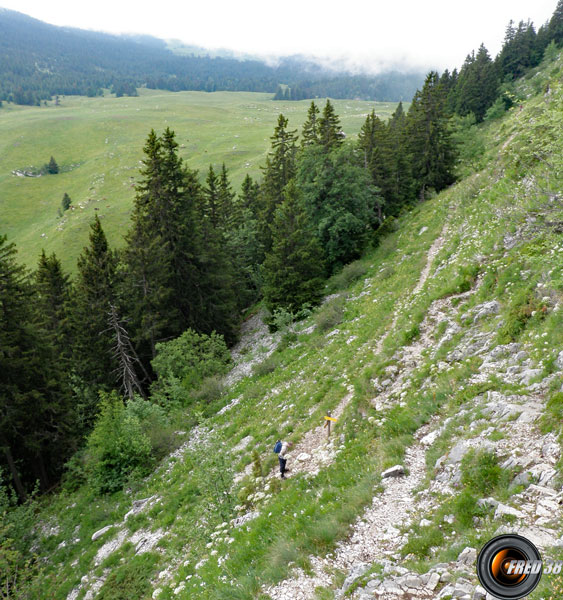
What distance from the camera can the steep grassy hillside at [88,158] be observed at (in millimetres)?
89625

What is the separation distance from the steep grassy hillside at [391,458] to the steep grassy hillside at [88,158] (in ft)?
240

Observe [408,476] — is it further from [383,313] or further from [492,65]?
[492,65]

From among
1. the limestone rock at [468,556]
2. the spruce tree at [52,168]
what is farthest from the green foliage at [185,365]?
the spruce tree at [52,168]

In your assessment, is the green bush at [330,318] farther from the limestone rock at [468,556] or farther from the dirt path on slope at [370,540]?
the limestone rock at [468,556]

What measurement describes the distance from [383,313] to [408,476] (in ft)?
39.6

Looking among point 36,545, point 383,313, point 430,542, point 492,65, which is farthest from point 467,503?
point 492,65

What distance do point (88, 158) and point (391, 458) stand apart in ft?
526

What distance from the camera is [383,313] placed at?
1977cm

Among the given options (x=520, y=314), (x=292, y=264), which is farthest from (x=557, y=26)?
(x=520, y=314)

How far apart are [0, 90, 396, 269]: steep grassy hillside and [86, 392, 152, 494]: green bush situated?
220 ft

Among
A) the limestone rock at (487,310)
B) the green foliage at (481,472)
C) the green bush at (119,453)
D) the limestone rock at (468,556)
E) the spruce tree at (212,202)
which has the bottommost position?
the green bush at (119,453)

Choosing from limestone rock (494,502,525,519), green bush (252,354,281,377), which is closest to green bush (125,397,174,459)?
green bush (252,354,281,377)

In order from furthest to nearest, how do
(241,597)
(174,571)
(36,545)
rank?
1. (36,545)
2. (174,571)
3. (241,597)

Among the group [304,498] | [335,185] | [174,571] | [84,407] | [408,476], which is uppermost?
[335,185]
